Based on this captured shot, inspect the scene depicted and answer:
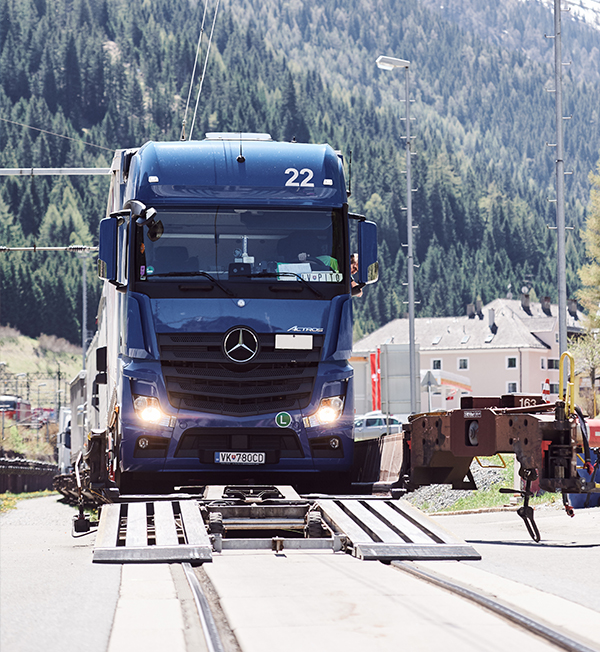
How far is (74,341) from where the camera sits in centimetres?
16050

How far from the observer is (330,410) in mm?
12086

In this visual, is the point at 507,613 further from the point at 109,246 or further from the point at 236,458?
the point at 109,246

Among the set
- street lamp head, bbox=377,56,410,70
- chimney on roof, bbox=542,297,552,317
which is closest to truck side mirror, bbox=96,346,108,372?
street lamp head, bbox=377,56,410,70

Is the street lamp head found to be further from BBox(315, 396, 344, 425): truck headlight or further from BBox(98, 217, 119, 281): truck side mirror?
BBox(315, 396, 344, 425): truck headlight

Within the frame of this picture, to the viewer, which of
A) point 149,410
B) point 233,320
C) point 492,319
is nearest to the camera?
point 149,410

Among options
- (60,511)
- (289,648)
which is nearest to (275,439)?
(289,648)

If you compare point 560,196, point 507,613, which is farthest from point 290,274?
point 560,196

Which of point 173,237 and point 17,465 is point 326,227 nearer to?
point 173,237

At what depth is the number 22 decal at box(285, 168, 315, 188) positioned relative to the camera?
1240cm

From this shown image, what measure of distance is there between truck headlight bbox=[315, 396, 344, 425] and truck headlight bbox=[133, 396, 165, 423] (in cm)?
167

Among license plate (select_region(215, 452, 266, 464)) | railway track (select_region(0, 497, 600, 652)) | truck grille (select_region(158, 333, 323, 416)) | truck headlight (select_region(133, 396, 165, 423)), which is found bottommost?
railway track (select_region(0, 497, 600, 652))

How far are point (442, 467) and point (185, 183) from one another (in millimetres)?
4650

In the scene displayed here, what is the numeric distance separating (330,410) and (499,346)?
103 metres

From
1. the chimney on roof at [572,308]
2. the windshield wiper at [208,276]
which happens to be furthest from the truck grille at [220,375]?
the chimney on roof at [572,308]
